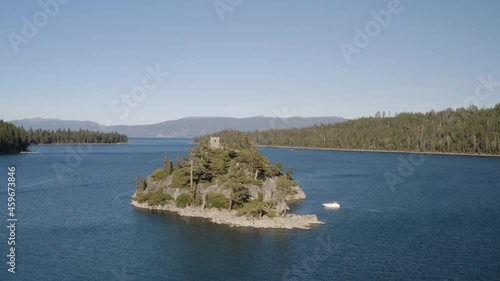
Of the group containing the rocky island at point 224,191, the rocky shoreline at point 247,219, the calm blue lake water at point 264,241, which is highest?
the rocky island at point 224,191

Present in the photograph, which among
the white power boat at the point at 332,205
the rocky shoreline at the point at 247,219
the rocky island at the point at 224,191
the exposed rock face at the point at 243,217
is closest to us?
the rocky shoreline at the point at 247,219

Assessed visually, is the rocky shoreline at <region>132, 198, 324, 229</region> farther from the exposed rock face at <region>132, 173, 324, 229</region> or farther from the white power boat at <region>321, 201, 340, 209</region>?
the white power boat at <region>321, 201, 340, 209</region>

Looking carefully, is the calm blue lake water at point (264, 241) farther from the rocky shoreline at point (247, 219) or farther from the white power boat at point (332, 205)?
the rocky shoreline at point (247, 219)

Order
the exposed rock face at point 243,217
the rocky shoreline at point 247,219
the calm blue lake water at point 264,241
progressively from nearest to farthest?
the calm blue lake water at point 264,241 → the rocky shoreline at point 247,219 → the exposed rock face at point 243,217

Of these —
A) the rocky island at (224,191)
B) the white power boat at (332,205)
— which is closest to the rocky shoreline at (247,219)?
the rocky island at (224,191)

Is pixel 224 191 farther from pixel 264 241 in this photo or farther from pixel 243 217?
pixel 264 241

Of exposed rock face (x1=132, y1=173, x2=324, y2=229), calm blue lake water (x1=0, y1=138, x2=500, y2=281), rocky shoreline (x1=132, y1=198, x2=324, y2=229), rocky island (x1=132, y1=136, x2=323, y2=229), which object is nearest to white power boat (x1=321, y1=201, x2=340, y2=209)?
calm blue lake water (x1=0, y1=138, x2=500, y2=281)

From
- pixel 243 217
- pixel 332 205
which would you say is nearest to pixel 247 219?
pixel 243 217

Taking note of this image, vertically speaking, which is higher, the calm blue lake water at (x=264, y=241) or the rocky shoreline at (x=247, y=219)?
the rocky shoreline at (x=247, y=219)
